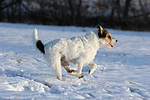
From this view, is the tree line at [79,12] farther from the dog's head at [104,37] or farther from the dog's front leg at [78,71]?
the dog's front leg at [78,71]

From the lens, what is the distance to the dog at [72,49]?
16.5 ft

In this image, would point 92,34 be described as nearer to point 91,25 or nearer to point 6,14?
point 91,25

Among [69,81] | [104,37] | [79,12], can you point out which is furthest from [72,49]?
[79,12]

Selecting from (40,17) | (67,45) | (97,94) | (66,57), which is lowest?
(97,94)

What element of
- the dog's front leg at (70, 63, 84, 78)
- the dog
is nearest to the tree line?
the dog

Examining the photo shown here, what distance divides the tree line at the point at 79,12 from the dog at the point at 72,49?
19.1m

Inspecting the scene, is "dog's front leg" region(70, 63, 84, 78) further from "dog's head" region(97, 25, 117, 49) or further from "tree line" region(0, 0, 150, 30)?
"tree line" region(0, 0, 150, 30)

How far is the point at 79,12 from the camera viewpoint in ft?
82.5

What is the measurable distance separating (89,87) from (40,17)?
817 inches

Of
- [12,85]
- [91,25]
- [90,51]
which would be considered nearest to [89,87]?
[90,51]

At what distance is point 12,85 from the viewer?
445 centimetres

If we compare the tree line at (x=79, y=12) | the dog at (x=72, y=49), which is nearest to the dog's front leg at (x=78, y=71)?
the dog at (x=72, y=49)

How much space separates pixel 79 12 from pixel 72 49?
20625mm

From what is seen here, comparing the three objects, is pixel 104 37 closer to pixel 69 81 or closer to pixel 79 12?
Result: pixel 69 81
